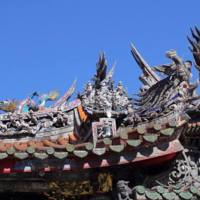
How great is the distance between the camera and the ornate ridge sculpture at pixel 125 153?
6.95 m

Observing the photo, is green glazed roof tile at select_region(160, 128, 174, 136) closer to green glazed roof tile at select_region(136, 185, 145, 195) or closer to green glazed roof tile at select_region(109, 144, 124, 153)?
green glazed roof tile at select_region(109, 144, 124, 153)

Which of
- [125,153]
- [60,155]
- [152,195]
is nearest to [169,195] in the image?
[152,195]

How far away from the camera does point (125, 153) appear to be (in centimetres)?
702

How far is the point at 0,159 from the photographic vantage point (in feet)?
22.7

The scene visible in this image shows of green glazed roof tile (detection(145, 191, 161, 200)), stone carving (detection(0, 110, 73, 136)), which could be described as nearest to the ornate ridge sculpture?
green glazed roof tile (detection(145, 191, 161, 200))

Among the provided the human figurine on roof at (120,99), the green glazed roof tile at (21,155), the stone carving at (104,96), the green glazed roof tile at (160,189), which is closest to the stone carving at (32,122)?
the stone carving at (104,96)

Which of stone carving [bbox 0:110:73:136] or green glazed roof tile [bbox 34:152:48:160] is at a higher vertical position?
stone carving [bbox 0:110:73:136]

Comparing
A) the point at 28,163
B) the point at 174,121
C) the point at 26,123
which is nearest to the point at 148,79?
the point at 26,123

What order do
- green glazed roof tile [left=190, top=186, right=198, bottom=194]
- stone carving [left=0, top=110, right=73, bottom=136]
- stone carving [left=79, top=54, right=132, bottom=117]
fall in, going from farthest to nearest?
stone carving [left=0, top=110, right=73, bottom=136] → stone carving [left=79, top=54, right=132, bottom=117] → green glazed roof tile [left=190, top=186, right=198, bottom=194]

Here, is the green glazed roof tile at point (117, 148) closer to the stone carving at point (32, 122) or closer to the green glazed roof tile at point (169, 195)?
the green glazed roof tile at point (169, 195)

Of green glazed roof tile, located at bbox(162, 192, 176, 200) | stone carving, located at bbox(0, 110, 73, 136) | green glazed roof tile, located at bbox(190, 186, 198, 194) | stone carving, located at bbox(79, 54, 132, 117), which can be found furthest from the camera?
stone carving, located at bbox(0, 110, 73, 136)

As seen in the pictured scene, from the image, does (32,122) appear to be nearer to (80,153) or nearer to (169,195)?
(80,153)

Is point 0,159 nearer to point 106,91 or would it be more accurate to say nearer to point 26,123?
point 106,91

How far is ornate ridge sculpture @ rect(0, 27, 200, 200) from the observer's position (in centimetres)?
695
